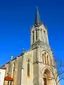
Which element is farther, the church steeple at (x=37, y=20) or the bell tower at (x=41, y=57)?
the church steeple at (x=37, y=20)

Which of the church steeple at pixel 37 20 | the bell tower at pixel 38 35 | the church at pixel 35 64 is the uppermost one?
the church steeple at pixel 37 20

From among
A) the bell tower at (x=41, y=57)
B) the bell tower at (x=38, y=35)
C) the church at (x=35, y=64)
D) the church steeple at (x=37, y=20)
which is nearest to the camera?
the church at (x=35, y=64)

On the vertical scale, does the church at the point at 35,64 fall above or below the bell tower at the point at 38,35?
below

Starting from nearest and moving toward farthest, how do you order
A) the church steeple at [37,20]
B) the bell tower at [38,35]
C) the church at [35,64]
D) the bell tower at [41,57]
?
1. the church at [35,64]
2. the bell tower at [41,57]
3. the bell tower at [38,35]
4. the church steeple at [37,20]

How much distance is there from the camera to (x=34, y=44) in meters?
49.4

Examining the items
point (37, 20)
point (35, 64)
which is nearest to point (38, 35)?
point (37, 20)

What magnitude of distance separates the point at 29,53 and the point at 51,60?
7.16 m

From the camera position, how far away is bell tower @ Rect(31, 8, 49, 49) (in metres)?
49.2

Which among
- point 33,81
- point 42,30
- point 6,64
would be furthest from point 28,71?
point 42,30

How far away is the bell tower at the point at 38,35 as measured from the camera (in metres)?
49.2

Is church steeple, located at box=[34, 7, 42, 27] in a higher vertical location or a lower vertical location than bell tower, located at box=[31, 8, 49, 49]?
higher

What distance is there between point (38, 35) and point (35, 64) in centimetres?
965

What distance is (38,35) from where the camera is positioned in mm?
50094

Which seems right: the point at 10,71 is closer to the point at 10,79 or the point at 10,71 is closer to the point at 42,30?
the point at 10,79
